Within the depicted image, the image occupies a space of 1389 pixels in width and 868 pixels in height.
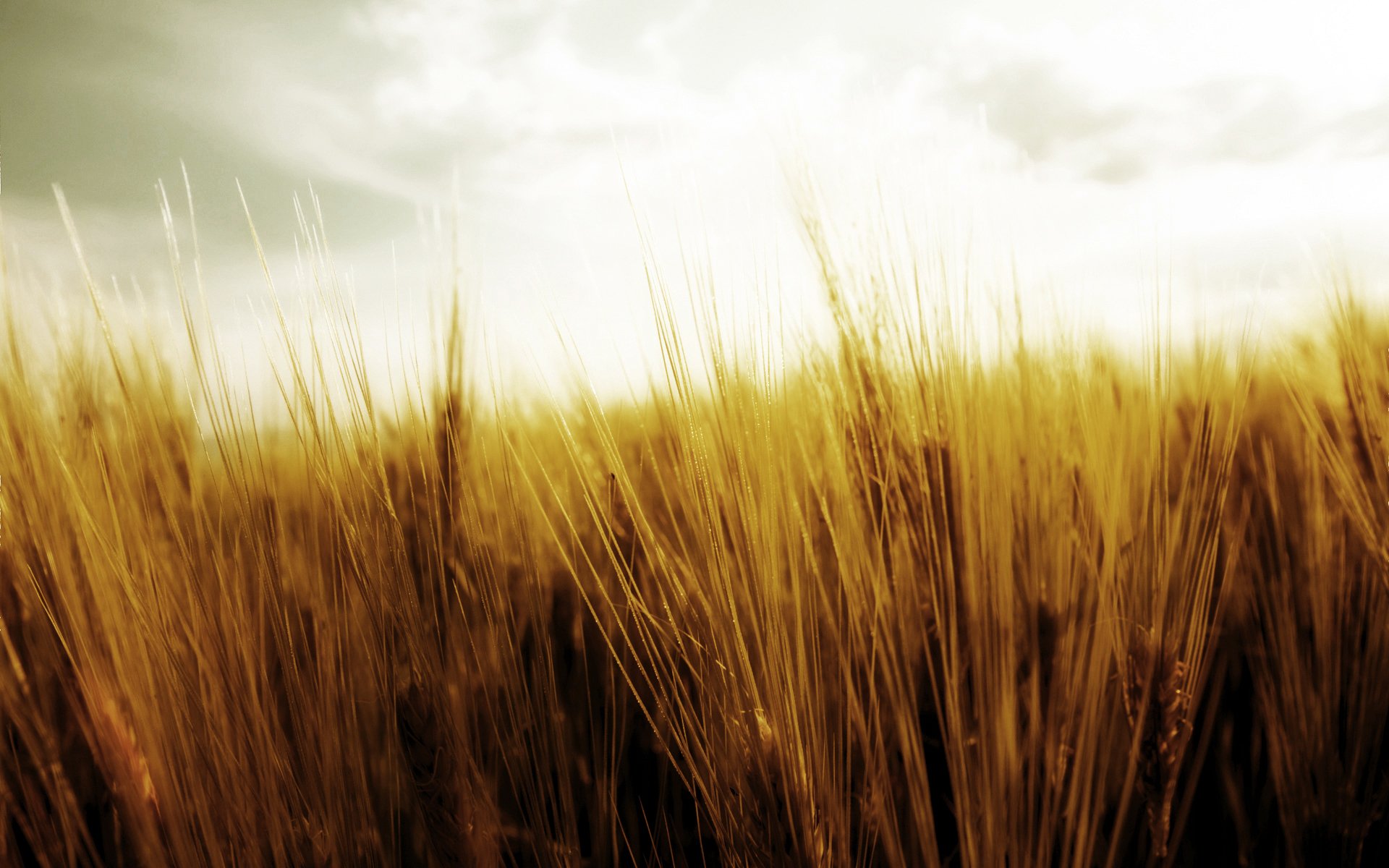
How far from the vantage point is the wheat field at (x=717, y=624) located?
62cm

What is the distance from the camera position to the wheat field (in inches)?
24.6

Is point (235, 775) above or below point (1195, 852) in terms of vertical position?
above

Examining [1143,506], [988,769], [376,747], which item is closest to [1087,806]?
[988,769]

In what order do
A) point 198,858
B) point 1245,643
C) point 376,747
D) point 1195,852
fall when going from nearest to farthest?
1. point 198,858
2. point 376,747
3. point 1195,852
4. point 1245,643

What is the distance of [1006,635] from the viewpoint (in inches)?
25.7

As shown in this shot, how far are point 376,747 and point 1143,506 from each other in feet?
3.45

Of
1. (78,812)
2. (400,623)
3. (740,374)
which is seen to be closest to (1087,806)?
(740,374)

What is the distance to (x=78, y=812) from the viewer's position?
0.79m

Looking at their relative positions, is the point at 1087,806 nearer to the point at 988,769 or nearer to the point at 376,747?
the point at 988,769

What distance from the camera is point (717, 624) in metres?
0.60

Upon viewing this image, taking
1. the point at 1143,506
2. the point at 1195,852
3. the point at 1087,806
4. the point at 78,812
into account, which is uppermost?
the point at 1143,506

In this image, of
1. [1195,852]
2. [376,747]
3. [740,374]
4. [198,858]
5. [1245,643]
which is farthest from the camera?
[1245,643]

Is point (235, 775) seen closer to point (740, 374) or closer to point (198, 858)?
point (198, 858)

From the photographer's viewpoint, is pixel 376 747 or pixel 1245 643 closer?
pixel 376 747
